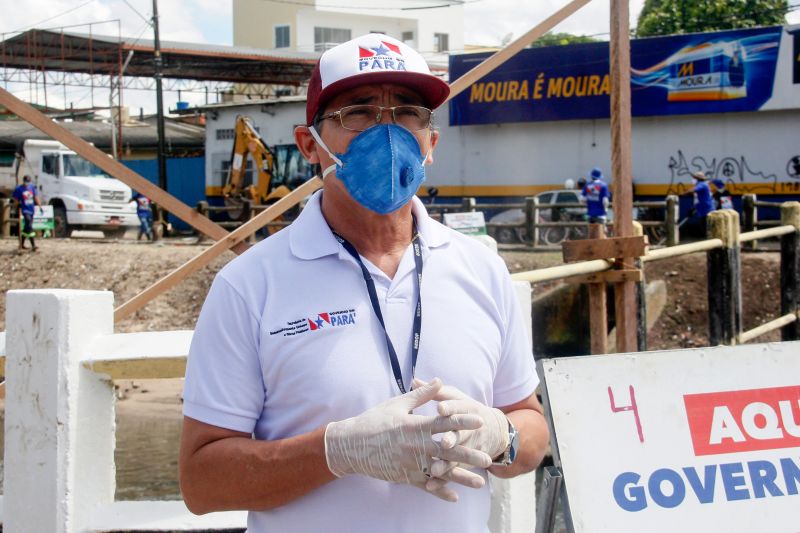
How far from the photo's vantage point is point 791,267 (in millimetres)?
9734

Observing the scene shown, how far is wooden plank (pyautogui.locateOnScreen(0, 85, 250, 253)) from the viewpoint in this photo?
3974mm

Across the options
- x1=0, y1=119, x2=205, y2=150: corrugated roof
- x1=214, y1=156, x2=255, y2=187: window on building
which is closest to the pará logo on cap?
x1=214, y1=156, x2=255, y2=187: window on building

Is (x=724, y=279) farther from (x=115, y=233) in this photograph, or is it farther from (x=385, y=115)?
(x=115, y=233)

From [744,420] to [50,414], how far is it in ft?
6.90

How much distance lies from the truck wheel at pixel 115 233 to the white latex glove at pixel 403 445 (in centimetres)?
2967

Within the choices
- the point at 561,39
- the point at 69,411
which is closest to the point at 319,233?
the point at 69,411

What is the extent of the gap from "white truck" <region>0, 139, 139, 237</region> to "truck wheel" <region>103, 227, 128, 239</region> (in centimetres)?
9

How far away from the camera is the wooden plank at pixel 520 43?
4527 mm

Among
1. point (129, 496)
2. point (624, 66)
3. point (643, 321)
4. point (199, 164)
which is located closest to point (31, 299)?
point (624, 66)

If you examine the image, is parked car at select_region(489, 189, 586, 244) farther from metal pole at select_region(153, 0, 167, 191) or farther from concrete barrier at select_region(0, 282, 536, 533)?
concrete barrier at select_region(0, 282, 536, 533)

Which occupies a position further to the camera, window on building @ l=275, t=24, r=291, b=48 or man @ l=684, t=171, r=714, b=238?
window on building @ l=275, t=24, r=291, b=48

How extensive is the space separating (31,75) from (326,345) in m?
40.9

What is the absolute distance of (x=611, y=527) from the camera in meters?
2.46

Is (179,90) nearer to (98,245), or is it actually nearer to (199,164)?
(199,164)
